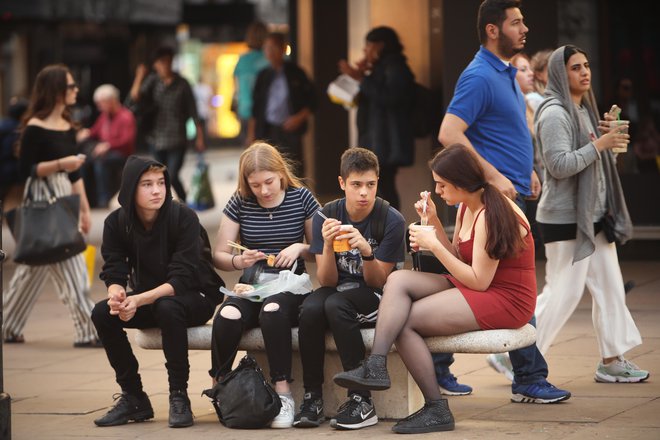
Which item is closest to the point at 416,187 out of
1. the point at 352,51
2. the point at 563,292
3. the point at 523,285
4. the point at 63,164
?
the point at 352,51

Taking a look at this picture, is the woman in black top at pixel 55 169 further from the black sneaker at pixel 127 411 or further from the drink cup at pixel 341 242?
the drink cup at pixel 341 242

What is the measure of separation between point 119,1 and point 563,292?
25.2 meters

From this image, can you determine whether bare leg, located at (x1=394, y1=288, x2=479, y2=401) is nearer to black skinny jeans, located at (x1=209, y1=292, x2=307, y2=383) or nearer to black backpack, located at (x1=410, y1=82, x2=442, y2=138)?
black skinny jeans, located at (x1=209, y1=292, x2=307, y2=383)

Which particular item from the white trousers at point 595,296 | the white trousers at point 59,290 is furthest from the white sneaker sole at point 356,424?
the white trousers at point 59,290

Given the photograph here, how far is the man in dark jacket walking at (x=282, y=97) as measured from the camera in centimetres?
1438

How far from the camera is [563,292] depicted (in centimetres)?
705

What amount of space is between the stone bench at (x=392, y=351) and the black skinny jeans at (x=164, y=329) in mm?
84

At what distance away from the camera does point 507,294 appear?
6.10 metres

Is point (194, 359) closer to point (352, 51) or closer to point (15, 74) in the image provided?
point (352, 51)

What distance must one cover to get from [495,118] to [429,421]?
5.49 ft

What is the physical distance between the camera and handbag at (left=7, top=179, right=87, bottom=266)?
8.84 m

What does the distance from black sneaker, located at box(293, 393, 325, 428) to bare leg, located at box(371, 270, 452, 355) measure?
43cm

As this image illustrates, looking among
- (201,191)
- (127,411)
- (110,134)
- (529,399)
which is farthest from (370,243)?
(110,134)

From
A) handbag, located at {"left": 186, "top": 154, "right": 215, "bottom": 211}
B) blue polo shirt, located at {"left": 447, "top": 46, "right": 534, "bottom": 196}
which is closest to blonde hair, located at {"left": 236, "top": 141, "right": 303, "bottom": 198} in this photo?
blue polo shirt, located at {"left": 447, "top": 46, "right": 534, "bottom": 196}
